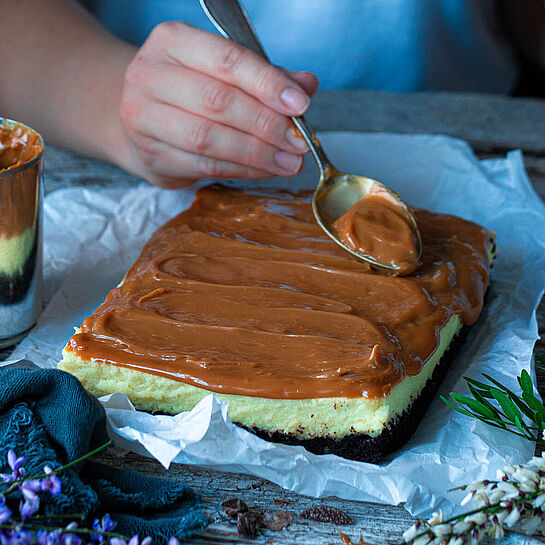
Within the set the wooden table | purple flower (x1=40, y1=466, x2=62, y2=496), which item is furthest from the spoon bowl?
purple flower (x1=40, y1=466, x2=62, y2=496)

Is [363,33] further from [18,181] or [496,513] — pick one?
[496,513]

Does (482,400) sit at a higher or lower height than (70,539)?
higher

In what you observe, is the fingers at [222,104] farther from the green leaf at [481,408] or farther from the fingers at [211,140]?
the green leaf at [481,408]

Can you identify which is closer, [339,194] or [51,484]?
[51,484]

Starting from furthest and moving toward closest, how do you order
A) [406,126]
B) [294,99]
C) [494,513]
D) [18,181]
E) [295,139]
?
[406,126]
[295,139]
[294,99]
[18,181]
[494,513]

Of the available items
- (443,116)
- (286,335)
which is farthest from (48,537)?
(443,116)

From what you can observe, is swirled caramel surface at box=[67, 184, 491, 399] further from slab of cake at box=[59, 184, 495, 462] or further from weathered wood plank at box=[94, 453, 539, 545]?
weathered wood plank at box=[94, 453, 539, 545]

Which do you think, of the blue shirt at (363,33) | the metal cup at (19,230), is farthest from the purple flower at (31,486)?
the blue shirt at (363,33)
